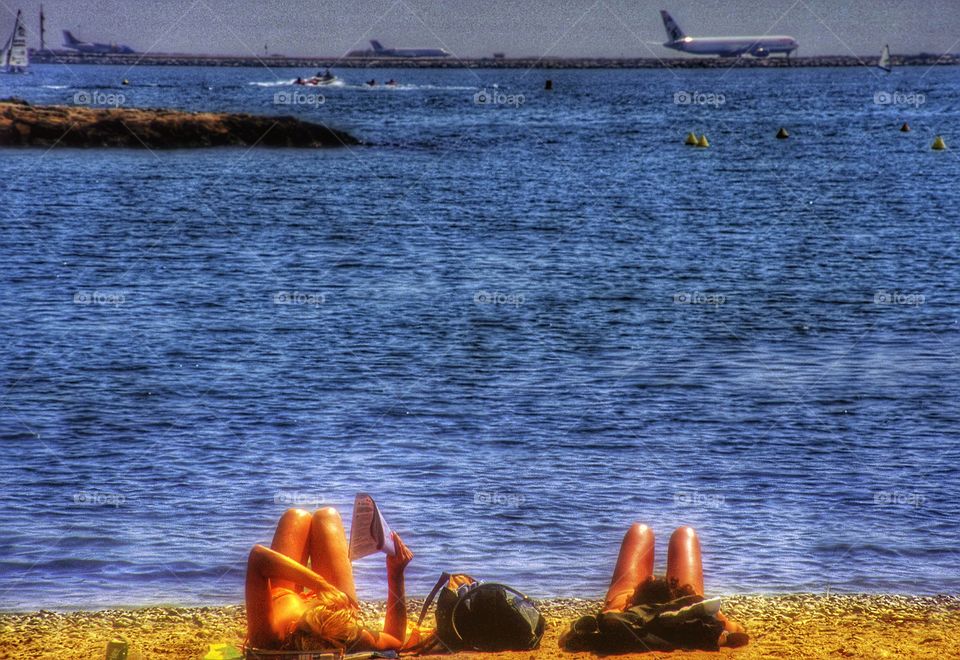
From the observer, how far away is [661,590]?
8453mm

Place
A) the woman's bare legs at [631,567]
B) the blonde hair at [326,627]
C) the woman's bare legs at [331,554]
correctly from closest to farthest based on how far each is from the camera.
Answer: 1. the blonde hair at [326,627]
2. the woman's bare legs at [331,554]
3. the woman's bare legs at [631,567]

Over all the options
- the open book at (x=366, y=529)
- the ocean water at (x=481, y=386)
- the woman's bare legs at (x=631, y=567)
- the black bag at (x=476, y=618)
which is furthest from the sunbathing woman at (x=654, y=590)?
the ocean water at (x=481, y=386)

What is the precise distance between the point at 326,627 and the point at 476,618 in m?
1.12

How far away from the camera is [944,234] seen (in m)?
41.5

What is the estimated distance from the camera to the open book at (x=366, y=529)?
7.67 m

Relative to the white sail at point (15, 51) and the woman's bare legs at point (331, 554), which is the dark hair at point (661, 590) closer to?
the woman's bare legs at point (331, 554)

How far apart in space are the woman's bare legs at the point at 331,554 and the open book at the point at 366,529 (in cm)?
67

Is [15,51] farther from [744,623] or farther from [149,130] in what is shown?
[744,623]

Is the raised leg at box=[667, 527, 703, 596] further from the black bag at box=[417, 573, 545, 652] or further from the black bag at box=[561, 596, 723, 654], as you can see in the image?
the black bag at box=[417, 573, 545, 652]

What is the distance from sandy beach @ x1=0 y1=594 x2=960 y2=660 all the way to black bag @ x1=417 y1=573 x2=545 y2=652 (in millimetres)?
135

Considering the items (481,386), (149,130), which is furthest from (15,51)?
(481,386)

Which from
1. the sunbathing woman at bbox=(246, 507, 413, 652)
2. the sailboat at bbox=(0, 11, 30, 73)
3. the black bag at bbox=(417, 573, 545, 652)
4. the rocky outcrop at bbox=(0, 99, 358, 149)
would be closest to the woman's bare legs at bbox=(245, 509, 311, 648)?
the sunbathing woman at bbox=(246, 507, 413, 652)

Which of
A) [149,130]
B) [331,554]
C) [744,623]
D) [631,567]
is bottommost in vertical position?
[744,623]

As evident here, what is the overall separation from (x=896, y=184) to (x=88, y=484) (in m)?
52.1
